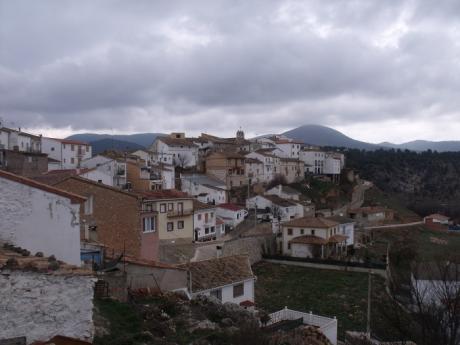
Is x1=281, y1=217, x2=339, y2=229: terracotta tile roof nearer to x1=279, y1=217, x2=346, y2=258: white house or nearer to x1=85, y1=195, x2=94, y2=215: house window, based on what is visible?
x1=279, y1=217, x2=346, y2=258: white house

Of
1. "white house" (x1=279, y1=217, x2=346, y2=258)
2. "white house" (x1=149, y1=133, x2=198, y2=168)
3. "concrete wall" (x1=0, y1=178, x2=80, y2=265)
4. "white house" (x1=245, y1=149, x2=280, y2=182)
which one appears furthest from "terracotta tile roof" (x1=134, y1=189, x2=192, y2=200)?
"white house" (x1=245, y1=149, x2=280, y2=182)

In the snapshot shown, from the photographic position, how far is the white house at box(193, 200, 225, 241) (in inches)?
1857

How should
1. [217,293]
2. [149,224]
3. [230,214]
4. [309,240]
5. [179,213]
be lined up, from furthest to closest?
[230,214] → [309,240] → [179,213] → [149,224] → [217,293]

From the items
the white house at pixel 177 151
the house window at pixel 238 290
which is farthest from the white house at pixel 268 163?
the house window at pixel 238 290

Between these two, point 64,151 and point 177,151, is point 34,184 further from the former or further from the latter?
point 177,151

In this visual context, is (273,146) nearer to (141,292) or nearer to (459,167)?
(459,167)

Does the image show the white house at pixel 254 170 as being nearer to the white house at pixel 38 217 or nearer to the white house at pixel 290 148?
the white house at pixel 290 148

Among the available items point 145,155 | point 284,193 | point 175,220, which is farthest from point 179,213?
point 145,155

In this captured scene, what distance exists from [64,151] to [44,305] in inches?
2521

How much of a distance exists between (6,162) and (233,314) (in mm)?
42462

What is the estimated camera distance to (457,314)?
51.8 ft

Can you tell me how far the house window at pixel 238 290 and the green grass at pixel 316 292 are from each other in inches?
231

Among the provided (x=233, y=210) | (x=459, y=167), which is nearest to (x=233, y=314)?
(x=233, y=210)

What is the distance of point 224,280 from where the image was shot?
879 inches
